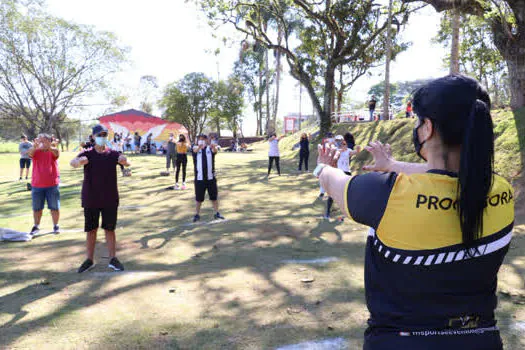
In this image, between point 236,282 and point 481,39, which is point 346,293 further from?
point 481,39

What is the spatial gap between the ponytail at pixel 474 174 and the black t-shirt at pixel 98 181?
4685mm

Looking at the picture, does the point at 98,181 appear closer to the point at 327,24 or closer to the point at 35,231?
the point at 35,231

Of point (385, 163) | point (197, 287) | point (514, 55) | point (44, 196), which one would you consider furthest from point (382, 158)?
point (514, 55)

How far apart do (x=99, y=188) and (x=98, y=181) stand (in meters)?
0.09

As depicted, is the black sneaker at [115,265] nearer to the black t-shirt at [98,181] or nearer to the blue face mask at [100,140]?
the black t-shirt at [98,181]

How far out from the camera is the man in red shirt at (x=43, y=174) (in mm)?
6633

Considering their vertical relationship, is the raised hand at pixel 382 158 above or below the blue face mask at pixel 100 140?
below

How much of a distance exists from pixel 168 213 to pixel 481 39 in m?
24.3

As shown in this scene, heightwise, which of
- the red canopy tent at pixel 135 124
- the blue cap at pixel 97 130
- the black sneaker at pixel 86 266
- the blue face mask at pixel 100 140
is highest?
the red canopy tent at pixel 135 124

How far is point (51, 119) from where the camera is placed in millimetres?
32625

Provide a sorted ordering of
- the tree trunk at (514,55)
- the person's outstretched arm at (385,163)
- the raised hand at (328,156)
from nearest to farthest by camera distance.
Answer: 1. the raised hand at (328,156)
2. the person's outstretched arm at (385,163)
3. the tree trunk at (514,55)

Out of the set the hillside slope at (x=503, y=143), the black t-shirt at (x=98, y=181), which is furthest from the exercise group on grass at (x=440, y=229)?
the hillside slope at (x=503, y=143)

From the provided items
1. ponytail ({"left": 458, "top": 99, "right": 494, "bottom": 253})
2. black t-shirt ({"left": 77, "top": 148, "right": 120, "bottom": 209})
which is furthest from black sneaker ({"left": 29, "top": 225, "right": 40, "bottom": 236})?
ponytail ({"left": 458, "top": 99, "right": 494, "bottom": 253})

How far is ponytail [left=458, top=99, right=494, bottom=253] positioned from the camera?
114 centimetres
